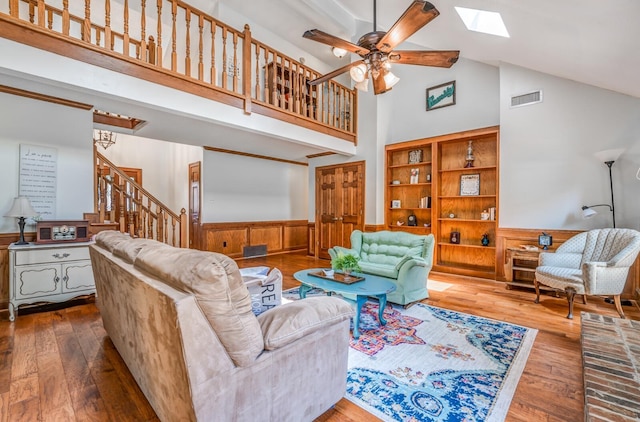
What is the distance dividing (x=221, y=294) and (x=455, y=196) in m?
4.82

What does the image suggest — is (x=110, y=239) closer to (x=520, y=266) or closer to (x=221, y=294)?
(x=221, y=294)

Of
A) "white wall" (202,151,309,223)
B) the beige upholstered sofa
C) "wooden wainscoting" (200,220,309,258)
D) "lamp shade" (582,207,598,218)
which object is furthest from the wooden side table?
"white wall" (202,151,309,223)

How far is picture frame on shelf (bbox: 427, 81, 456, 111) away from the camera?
4965 millimetres

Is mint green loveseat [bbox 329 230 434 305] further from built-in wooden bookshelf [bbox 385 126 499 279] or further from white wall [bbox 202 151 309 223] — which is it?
white wall [bbox 202 151 309 223]

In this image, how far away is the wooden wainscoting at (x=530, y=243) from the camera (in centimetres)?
343

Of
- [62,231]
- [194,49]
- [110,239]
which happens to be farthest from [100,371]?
[194,49]

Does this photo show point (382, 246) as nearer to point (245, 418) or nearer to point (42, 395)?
point (245, 418)

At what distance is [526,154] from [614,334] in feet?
9.32

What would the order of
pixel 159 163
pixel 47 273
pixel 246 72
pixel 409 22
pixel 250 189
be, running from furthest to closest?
pixel 159 163
pixel 250 189
pixel 246 72
pixel 47 273
pixel 409 22

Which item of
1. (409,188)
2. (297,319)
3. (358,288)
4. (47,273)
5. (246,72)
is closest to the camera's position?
(297,319)

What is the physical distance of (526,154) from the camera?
13.8 feet

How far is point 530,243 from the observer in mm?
4168

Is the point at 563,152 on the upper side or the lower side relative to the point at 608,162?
upper

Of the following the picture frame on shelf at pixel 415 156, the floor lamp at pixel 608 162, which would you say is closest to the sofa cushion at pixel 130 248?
the floor lamp at pixel 608 162
